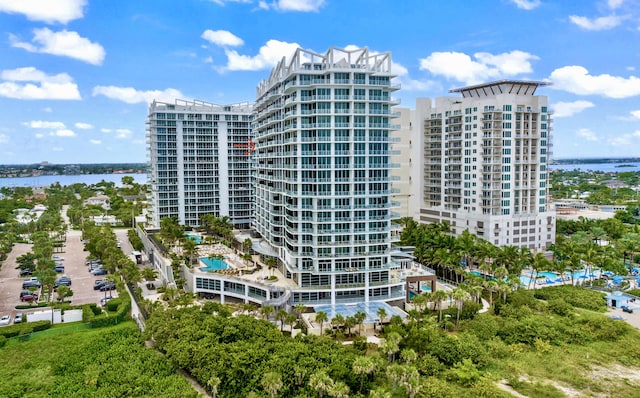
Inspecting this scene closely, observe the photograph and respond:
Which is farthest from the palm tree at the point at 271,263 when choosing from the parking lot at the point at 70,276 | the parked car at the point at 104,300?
the parking lot at the point at 70,276

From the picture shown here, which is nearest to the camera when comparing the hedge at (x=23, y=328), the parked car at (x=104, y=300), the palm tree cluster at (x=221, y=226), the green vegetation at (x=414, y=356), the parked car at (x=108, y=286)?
the green vegetation at (x=414, y=356)

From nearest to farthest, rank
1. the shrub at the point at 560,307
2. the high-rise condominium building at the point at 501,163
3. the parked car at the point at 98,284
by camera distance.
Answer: the shrub at the point at 560,307 → the parked car at the point at 98,284 → the high-rise condominium building at the point at 501,163

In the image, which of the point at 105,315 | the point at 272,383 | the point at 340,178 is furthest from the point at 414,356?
the point at 105,315

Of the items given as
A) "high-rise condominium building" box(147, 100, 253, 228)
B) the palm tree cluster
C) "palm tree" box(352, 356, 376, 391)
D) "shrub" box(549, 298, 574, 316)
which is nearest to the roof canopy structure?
"shrub" box(549, 298, 574, 316)

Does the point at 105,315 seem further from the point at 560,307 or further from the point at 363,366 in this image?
the point at 560,307

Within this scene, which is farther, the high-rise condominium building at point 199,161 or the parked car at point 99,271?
the high-rise condominium building at point 199,161

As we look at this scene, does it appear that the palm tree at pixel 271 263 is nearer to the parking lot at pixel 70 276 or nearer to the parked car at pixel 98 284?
the parking lot at pixel 70 276

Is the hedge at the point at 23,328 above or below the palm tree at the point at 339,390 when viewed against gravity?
below

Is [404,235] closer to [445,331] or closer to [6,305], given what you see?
[445,331]
